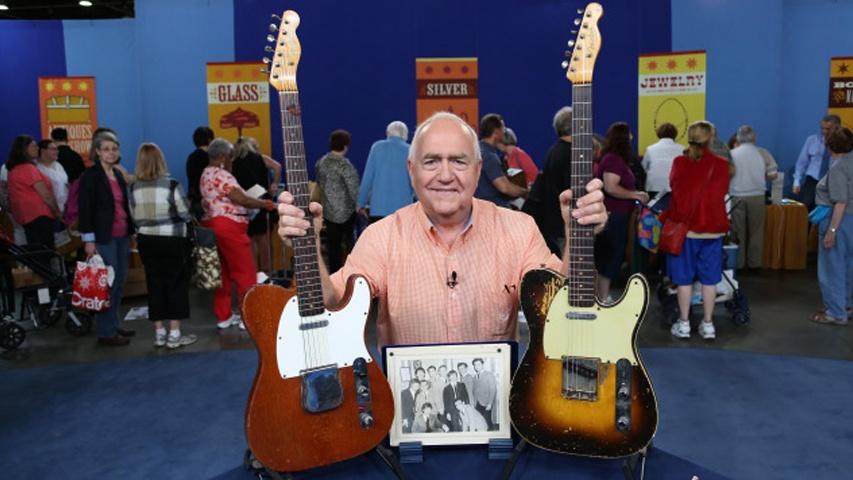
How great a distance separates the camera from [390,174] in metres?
6.20

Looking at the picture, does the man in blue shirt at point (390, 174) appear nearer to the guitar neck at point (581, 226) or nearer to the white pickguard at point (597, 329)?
the guitar neck at point (581, 226)

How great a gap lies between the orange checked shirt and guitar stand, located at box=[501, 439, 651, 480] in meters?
0.42

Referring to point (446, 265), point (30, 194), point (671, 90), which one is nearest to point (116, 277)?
point (30, 194)

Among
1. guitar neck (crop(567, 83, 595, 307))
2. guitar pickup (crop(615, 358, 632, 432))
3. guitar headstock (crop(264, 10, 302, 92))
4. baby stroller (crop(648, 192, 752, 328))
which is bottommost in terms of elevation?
baby stroller (crop(648, 192, 752, 328))

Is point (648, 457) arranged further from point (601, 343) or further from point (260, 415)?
point (260, 415)

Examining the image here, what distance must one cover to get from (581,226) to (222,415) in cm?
278

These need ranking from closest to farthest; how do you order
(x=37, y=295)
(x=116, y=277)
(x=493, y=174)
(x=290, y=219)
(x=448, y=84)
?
(x=290, y=219) < (x=116, y=277) < (x=493, y=174) < (x=37, y=295) < (x=448, y=84)

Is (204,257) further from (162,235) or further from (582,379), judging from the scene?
(582,379)

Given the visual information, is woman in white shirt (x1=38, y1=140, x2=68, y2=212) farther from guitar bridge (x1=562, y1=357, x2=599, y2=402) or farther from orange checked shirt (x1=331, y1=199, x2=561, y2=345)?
guitar bridge (x1=562, y1=357, x2=599, y2=402)

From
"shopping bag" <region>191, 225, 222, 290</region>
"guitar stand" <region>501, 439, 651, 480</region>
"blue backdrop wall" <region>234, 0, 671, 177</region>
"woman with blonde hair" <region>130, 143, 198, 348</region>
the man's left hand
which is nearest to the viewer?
"guitar stand" <region>501, 439, 651, 480</region>

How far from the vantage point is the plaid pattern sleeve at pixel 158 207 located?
4945 mm

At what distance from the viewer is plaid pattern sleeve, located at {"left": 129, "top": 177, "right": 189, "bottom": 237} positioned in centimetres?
495

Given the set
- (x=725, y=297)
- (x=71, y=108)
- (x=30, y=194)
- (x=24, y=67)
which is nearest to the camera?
(x=725, y=297)

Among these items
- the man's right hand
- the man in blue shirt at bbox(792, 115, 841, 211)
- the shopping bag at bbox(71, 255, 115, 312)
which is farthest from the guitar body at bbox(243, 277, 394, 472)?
the man in blue shirt at bbox(792, 115, 841, 211)
